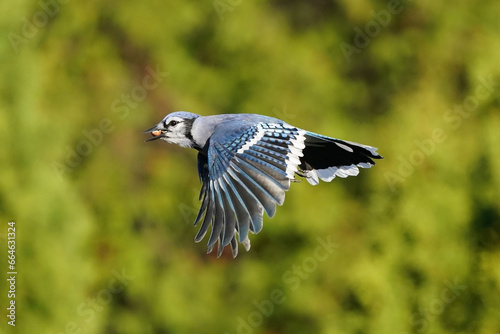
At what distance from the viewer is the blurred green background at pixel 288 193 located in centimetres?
1056

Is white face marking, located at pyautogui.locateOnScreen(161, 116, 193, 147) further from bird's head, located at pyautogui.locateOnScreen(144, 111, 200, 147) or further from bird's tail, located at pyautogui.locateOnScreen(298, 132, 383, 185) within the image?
bird's tail, located at pyautogui.locateOnScreen(298, 132, 383, 185)

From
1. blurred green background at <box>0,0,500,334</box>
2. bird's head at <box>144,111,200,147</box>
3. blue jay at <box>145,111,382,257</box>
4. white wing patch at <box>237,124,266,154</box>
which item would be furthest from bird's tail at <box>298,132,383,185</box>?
blurred green background at <box>0,0,500,334</box>

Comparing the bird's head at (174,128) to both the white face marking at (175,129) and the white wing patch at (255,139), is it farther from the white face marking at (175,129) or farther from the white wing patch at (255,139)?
the white wing patch at (255,139)

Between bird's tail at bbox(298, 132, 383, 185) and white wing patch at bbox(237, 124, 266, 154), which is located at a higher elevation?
bird's tail at bbox(298, 132, 383, 185)

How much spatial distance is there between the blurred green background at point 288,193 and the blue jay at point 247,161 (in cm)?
607

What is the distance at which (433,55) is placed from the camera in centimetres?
1452

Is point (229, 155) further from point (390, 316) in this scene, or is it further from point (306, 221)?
point (306, 221)

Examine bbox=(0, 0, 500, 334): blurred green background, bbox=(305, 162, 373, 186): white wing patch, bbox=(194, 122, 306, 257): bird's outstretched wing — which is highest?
bbox=(0, 0, 500, 334): blurred green background

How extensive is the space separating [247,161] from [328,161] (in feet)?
2.38

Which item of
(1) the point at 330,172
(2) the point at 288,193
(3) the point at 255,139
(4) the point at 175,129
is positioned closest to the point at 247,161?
(3) the point at 255,139

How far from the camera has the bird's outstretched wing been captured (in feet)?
13.1

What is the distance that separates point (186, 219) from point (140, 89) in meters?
2.95

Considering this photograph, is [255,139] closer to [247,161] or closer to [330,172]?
[247,161]

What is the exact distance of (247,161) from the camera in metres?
4.21
